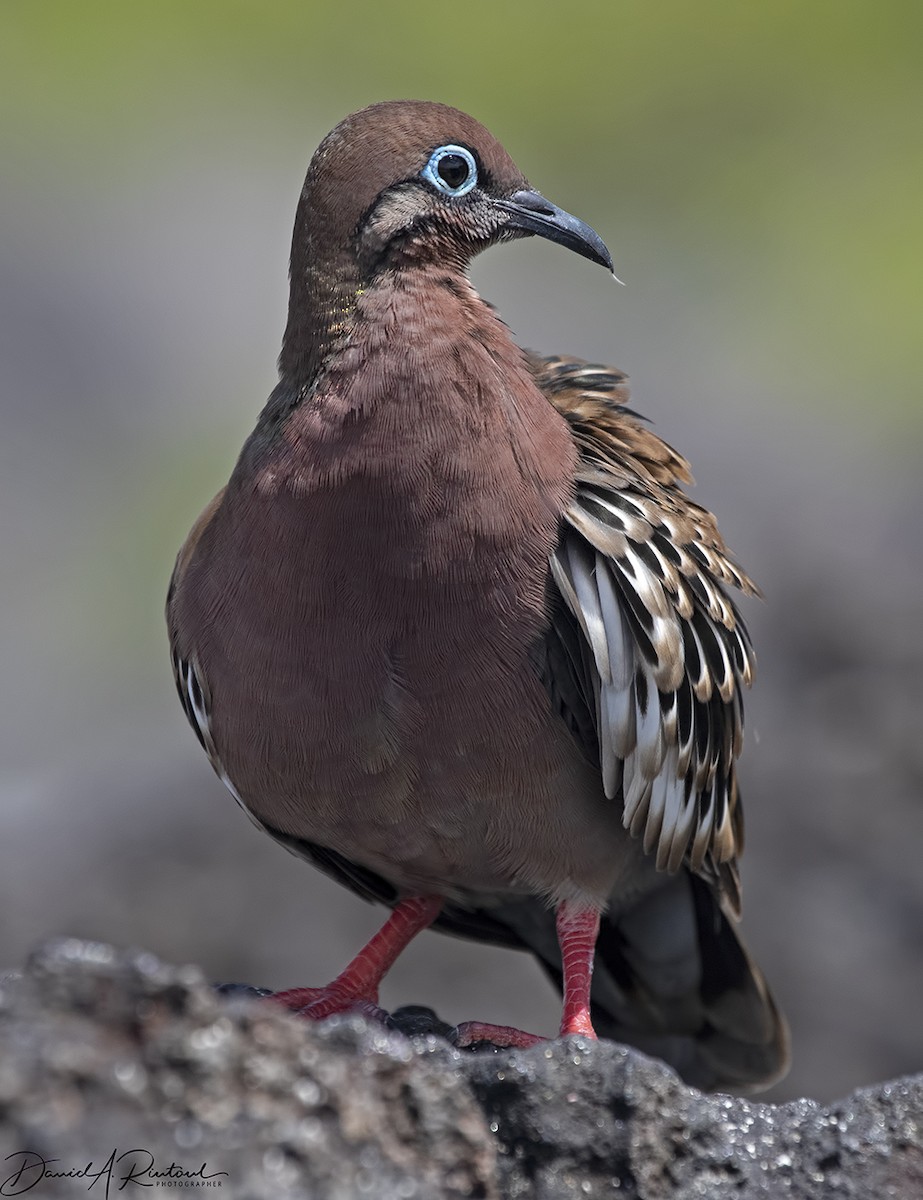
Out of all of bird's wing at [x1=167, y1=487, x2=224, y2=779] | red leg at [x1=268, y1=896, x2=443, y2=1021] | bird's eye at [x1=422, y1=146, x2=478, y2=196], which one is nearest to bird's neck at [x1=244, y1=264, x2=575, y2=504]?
bird's eye at [x1=422, y1=146, x2=478, y2=196]

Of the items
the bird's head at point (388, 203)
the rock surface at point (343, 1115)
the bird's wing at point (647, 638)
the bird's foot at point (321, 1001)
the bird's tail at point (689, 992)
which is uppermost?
the bird's head at point (388, 203)

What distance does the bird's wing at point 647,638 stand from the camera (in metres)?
4.94

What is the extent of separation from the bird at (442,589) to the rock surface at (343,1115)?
4.56 ft

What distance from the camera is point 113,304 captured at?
55.1 ft

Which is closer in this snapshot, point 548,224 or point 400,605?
point 400,605

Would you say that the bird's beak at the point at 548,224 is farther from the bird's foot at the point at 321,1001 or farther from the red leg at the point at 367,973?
the bird's foot at the point at 321,1001

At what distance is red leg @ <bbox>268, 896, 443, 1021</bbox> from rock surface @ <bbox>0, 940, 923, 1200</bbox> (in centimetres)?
207

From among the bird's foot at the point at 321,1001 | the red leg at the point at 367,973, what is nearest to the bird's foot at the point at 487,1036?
the red leg at the point at 367,973

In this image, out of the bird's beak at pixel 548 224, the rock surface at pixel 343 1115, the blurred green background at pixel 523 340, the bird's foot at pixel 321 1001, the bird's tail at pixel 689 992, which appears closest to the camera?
the rock surface at pixel 343 1115

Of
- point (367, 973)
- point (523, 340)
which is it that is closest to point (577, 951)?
point (367, 973)

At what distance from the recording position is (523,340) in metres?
15.7

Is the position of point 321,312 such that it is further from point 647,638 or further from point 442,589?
point 647,638

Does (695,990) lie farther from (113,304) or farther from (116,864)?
(113,304)

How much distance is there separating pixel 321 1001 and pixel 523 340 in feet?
35.7
